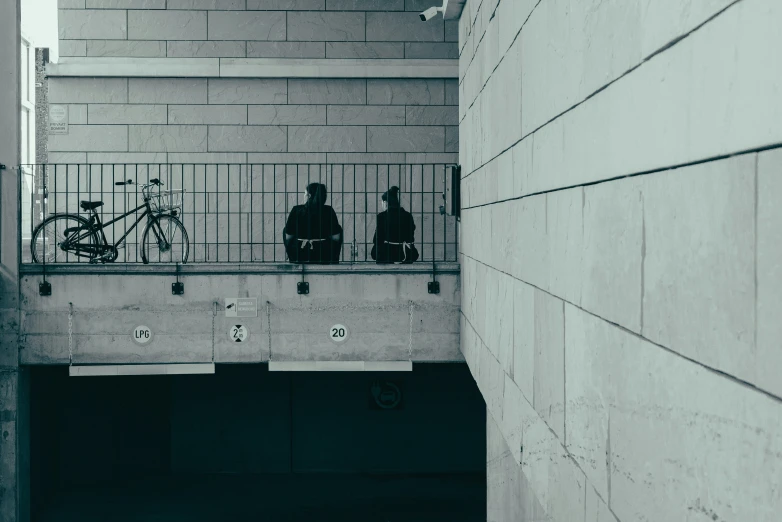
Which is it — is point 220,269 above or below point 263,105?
below

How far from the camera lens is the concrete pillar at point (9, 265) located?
9648 millimetres

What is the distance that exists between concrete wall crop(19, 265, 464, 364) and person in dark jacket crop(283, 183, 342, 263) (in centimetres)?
29

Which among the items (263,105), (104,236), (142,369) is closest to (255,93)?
(263,105)

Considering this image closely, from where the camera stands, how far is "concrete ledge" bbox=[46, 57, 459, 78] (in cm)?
1217

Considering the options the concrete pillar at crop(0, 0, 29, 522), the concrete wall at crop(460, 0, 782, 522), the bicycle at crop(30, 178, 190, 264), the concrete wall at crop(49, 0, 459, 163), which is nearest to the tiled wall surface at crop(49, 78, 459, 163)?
the concrete wall at crop(49, 0, 459, 163)

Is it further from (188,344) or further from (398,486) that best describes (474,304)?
(398,486)

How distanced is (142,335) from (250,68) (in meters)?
4.19

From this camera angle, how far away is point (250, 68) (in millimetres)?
12227

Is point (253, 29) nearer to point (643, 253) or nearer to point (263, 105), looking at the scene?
point (263, 105)

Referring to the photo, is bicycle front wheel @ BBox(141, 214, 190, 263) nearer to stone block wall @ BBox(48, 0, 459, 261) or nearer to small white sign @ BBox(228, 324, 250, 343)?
small white sign @ BBox(228, 324, 250, 343)

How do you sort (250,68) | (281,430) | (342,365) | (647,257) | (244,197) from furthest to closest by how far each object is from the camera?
1. (281,430)
2. (250,68)
3. (244,197)
4. (342,365)
5. (647,257)

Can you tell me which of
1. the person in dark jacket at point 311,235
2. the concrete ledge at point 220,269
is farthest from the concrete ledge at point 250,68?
the concrete ledge at point 220,269

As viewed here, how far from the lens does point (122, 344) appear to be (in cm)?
967

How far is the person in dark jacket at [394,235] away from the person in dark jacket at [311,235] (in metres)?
0.45
